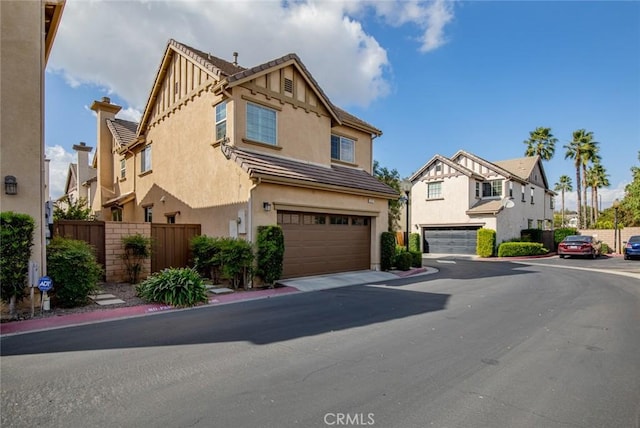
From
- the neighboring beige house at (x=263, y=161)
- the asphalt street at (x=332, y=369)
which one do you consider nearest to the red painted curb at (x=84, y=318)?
the asphalt street at (x=332, y=369)

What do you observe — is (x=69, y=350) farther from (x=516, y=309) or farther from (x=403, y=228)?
(x=403, y=228)

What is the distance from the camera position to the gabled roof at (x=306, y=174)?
440 inches

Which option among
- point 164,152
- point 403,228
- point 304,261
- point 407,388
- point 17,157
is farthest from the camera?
point 403,228

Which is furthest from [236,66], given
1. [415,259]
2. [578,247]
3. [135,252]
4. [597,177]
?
[597,177]

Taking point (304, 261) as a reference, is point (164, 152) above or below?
above

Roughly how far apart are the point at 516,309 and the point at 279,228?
6715mm

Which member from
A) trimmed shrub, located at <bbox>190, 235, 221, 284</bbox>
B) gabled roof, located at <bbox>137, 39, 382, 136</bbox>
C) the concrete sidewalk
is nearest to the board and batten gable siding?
gabled roof, located at <bbox>137, 39, 382, 136</bbox>

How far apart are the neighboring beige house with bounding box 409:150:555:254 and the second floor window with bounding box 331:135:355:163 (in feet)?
47.1

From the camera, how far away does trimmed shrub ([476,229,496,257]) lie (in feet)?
83.8

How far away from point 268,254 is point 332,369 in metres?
6.54

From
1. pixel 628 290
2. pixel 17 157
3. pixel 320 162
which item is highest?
pixel 320 162

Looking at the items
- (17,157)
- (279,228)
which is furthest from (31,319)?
(279,228)

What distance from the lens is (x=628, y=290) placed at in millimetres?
11281

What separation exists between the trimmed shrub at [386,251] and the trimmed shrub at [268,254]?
5.92m
